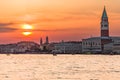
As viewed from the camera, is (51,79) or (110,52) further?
(110,52)

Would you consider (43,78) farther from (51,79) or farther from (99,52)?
(99,52)

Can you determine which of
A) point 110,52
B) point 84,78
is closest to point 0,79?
point 84,78

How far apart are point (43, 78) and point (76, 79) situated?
2843 mm

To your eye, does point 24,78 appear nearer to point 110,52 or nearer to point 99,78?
point 99,78

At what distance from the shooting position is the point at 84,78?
43.4m

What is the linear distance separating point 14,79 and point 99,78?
711 centimetres

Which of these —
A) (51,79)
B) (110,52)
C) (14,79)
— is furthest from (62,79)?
(110,52)

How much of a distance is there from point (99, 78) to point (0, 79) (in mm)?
8251

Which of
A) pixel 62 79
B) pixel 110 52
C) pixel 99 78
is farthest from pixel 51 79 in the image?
pixel 110 52

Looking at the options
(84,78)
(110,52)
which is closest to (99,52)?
(110,52)

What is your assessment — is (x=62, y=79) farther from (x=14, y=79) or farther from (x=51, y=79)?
(x=14, y=79)

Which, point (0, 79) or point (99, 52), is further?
point (99, 52)

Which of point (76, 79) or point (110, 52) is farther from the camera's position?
point (110, 52)

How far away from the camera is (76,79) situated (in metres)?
42.1
